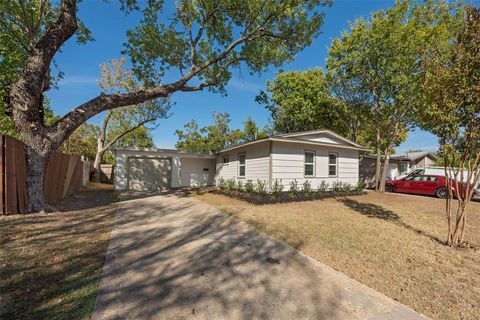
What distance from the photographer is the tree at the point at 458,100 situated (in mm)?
4305

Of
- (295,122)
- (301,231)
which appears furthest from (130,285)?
(295,122)

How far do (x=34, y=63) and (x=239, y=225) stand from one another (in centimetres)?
715

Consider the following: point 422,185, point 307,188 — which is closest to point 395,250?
point 307,188

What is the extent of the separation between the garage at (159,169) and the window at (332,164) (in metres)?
8.24

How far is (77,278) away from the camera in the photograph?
3.01 metres

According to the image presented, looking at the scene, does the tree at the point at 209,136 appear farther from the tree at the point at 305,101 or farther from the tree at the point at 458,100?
the tree at the point at 458,100

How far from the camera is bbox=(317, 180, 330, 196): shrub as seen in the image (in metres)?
11.6

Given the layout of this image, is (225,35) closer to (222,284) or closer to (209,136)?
(222,284)

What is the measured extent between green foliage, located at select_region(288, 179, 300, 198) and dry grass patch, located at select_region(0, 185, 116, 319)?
751 cm

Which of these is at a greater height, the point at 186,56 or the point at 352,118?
Result: the point at 186,56

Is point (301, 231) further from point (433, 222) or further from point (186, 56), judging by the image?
point (186, 56)

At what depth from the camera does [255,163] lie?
473 inches

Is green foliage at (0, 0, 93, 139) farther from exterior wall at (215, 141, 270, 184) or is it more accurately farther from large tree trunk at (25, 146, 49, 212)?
exterior wall at (215, 141, 270, 184)

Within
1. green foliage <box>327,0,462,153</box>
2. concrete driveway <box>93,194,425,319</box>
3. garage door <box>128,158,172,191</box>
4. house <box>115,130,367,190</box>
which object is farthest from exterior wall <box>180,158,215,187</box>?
concrete driveway <box>93,194,425,319</box>
